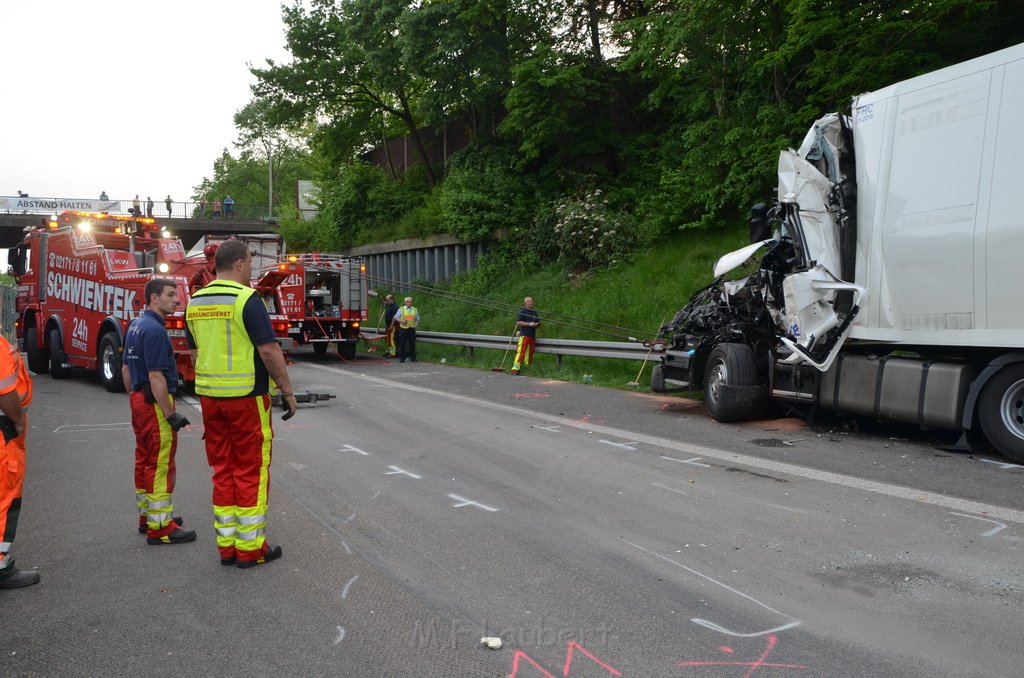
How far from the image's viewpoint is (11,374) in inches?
170

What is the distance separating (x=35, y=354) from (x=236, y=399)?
13788 millimetres

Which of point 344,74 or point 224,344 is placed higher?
point 344,74

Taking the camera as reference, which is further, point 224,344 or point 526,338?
point 526,338

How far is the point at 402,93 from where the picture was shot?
30.5 m

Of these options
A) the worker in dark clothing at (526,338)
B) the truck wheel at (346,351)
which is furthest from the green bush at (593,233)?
the truck wheel at (346,351)

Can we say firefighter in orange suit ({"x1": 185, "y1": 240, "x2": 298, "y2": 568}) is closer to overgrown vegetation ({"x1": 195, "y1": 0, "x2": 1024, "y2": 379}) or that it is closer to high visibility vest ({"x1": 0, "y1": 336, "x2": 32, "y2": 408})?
high visibility vest ({"x1": 0, "y1": 336, "x2": 32, "y2": 408})

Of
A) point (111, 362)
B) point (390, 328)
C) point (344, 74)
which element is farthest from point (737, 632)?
point (344, 74)

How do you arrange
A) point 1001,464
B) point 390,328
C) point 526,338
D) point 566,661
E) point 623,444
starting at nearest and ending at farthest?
point 566,661 < point 1001,464 < point 623,444 < point 526,338 < point 390,328

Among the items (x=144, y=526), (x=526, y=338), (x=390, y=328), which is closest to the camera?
(x=144, y=526)

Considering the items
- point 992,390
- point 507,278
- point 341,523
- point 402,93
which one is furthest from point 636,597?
point 402,93

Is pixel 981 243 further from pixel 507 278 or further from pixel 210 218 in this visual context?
pixel 210 218

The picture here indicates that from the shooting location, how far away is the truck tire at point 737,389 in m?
9.77

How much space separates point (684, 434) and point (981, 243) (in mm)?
3528

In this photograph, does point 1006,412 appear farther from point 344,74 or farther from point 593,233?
point 344,74
